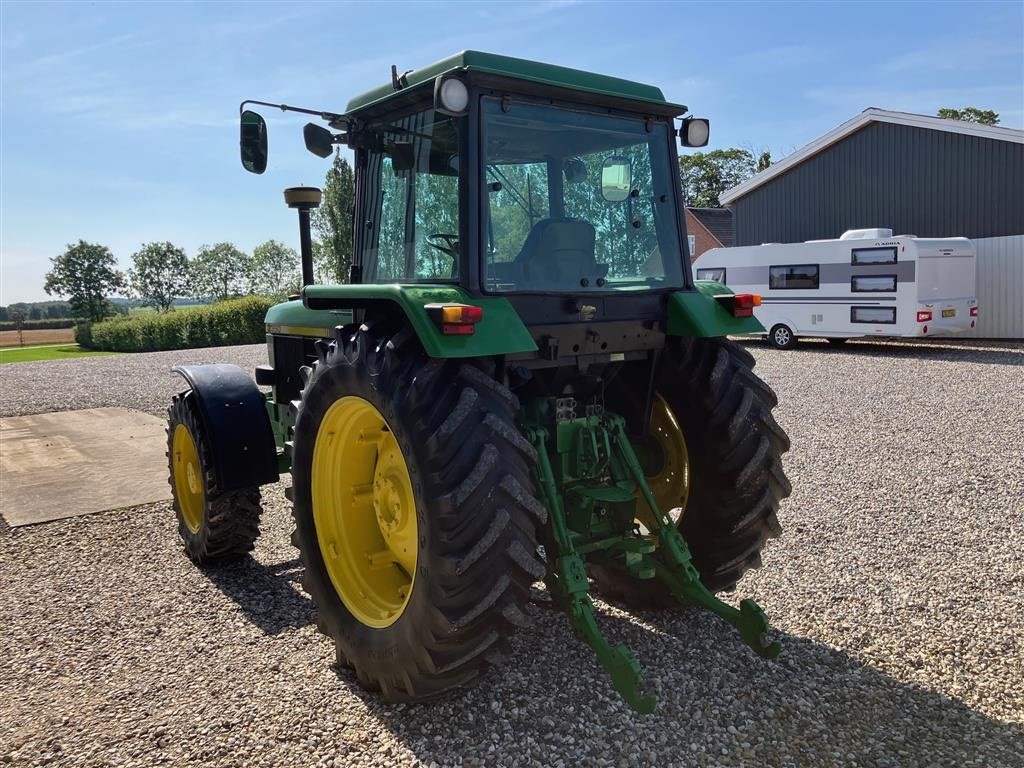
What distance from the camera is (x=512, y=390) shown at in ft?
12.0

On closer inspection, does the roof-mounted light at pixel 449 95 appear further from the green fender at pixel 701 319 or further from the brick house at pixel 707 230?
the brick house at pixel 707 230

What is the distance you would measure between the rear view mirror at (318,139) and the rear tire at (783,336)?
51.7 ft

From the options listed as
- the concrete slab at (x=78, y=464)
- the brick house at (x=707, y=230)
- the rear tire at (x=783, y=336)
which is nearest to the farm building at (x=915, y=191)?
the rear tire at (x=783, y=336)

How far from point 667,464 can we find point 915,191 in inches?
756

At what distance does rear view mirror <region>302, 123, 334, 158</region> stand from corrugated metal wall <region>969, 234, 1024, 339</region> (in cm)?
1864

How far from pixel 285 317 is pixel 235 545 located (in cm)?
143

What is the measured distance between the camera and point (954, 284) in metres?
16.2

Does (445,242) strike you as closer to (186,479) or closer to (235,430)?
(235,430)

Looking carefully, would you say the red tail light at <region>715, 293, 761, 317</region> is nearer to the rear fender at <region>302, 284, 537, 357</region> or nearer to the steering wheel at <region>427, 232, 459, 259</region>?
the rear fender at <region>302, 284, 537, 357</region>

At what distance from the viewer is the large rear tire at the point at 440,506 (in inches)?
110

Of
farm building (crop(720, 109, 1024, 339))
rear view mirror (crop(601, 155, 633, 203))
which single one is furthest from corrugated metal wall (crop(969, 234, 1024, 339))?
rear view mirror (crop(601, 155, 633, 203))

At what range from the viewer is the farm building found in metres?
18.2

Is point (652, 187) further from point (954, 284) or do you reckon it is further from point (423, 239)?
point (954, 284)

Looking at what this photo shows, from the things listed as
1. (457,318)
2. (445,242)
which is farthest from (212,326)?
(457,318)
